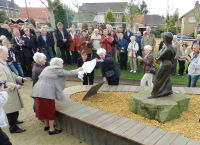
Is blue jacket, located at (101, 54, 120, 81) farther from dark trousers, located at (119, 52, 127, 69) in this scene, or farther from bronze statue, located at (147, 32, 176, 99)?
dark trousers, located at (119, 52, 127, 69)

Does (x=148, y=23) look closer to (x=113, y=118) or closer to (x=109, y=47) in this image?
(x=109, y=47)

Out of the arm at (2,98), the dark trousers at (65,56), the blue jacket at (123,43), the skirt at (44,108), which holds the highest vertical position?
the blue jacket at (123,43)

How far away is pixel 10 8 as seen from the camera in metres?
56.8

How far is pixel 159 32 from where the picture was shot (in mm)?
35969

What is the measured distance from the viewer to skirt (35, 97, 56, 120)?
3551mm

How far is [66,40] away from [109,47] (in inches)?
94.0

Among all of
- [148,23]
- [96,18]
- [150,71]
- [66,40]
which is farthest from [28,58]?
[148,23]

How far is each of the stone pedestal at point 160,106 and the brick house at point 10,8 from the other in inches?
2370

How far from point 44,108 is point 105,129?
1537mm

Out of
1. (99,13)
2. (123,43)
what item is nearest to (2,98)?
(123,43)

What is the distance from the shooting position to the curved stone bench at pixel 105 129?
2.56 metres

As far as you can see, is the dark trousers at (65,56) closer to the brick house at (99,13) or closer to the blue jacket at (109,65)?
the blue jacket at (109,65)

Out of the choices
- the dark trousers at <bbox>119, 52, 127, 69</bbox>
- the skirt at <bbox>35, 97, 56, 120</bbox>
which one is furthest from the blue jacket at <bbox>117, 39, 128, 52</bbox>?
the skirt at <bbox>35, 97, 56, 120</bbox>

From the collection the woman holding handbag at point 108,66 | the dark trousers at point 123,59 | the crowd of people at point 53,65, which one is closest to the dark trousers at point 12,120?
the crowd of people at point 53,65
